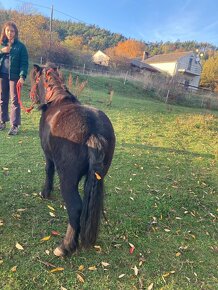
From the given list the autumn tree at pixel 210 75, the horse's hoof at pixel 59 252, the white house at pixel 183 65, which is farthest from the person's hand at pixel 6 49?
the autumn tree at pixel 210 75

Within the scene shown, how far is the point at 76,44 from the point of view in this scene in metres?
59.9

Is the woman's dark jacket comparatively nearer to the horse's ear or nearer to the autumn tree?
the horse's ear

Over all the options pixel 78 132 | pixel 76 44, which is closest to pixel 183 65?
pixel 76 44

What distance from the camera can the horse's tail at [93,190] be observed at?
2.55 m

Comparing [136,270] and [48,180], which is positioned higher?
[48,180]

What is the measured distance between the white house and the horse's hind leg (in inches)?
1778

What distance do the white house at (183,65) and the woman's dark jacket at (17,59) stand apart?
42.3 m

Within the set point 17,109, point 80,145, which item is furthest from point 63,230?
point 17,109

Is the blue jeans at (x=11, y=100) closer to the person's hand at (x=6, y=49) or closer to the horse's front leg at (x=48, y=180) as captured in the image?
the person's hand at (x=6, y=49)

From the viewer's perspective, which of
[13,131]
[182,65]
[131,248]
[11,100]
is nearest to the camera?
[131,248]

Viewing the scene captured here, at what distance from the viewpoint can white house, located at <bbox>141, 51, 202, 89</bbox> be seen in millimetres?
45844

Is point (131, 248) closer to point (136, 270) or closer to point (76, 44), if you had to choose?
point (136, 270)

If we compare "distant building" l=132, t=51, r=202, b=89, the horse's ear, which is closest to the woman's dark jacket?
the horse's ear

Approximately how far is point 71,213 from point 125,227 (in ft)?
3.63
